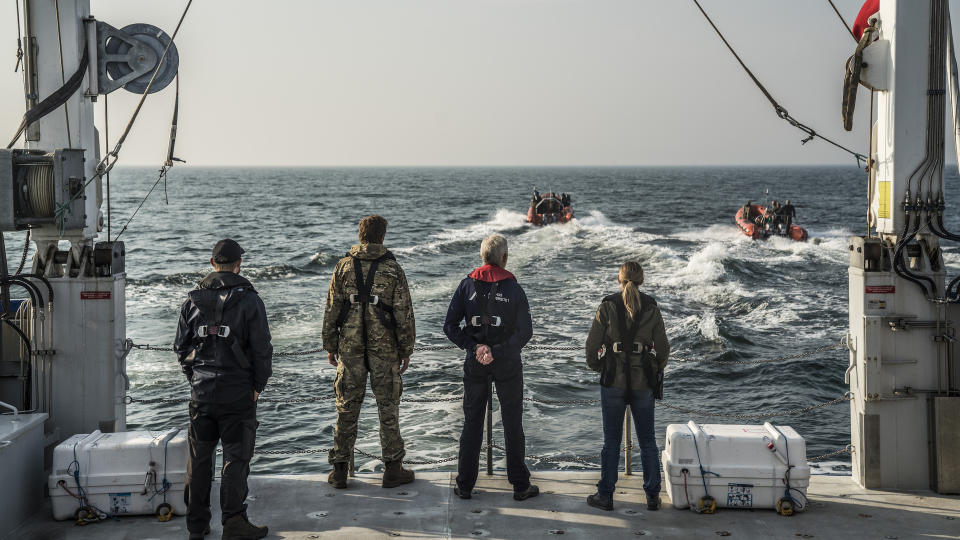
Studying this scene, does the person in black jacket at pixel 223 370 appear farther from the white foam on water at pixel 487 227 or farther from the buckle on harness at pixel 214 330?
the white foam on water at pixel 487 227

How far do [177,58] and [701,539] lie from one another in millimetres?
5692

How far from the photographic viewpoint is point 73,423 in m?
6.92

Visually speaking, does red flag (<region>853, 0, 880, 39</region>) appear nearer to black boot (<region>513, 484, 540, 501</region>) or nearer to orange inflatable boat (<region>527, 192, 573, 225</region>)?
black boot (<region>513, 484, 540, 501</region>)

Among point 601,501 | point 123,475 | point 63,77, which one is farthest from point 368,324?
point 63,77

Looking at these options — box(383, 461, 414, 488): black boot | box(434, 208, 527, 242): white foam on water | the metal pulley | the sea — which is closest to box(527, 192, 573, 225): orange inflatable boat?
box(434, 208, 527, 242): white foam on water

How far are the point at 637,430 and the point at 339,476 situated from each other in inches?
88.5

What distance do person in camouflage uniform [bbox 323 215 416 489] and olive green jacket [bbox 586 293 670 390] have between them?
4.30 feet

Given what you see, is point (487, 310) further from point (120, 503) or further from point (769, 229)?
point (769, 229)

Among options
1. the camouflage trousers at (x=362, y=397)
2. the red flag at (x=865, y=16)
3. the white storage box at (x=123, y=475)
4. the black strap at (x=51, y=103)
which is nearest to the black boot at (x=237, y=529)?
the white storage box at (x=123, y=475)

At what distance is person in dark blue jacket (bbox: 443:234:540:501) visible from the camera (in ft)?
20.6

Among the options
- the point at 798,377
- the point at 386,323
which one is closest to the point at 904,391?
the point at 386,323

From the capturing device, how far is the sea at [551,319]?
48.6 ft

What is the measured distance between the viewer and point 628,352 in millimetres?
6188

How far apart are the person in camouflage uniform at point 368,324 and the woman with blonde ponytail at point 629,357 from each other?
4.46ft
